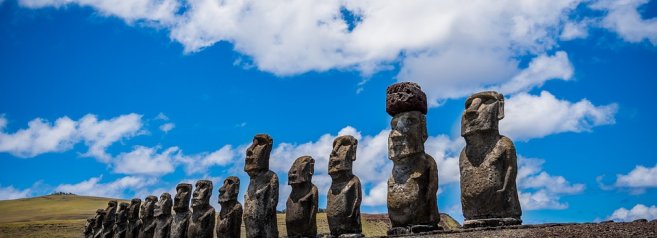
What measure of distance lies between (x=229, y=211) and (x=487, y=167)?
27.4ft

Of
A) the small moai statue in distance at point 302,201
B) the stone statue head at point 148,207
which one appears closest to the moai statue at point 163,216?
the stone statue head at point 148,207

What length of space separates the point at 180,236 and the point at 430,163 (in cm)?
923

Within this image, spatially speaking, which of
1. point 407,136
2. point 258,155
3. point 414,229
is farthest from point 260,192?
point 414,229

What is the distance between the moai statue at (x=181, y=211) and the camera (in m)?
19.2

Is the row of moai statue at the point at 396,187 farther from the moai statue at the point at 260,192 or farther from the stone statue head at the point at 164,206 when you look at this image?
the stone statue head at the point at 164,206

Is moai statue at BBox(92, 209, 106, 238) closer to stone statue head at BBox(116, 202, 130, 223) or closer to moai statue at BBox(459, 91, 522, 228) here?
stone statue head at BBox(116, 202, 130, 223)

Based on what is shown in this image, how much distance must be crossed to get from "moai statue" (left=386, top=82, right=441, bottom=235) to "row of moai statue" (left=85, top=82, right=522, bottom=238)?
0.9 inches

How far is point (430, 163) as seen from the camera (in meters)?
13.7

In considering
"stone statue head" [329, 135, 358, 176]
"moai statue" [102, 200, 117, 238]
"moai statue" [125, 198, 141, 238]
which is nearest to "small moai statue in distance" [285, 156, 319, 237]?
"stone statue head" [329, 135, 358, 176]

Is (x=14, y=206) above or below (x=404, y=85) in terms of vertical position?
above

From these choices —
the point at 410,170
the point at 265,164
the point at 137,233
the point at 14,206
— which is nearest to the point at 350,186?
the point at 410,170

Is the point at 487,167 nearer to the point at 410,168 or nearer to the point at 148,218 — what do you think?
the point at 410,168

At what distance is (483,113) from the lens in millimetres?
12703

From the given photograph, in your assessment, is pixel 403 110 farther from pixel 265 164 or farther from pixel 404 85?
pixel 265 164
